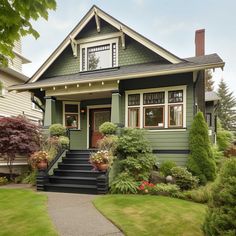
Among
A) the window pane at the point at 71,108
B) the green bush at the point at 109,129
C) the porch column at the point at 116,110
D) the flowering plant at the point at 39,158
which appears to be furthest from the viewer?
the window pane at the point at 71,108

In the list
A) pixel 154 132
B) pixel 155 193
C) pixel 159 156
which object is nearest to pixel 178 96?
pixel 154 132

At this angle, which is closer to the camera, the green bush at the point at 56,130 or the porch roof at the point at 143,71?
the porch roof at the point at 143,71

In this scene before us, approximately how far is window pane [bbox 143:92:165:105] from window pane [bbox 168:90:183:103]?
291 mm

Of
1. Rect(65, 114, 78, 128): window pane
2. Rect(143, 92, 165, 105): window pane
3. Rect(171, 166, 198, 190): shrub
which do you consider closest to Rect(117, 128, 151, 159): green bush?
Rect(143, 92, 165, 105): window pane

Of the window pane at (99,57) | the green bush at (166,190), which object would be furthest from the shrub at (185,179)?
the window pane at (99,57)

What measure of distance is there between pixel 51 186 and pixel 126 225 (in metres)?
4.69

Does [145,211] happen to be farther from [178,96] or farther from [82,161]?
[178,96]

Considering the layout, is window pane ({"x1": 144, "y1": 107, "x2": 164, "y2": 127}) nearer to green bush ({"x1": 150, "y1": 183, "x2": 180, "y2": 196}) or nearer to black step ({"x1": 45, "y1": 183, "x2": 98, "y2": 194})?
green bush ({"x1": 150, "y1": 183, "x2": 180, "y2": 196})

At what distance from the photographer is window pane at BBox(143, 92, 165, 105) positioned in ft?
35.6

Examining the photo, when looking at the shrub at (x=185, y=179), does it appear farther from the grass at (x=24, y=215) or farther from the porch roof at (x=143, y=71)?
the grass at (x=24, y=215)

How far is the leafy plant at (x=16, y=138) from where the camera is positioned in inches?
434

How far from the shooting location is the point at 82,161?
10539 mm

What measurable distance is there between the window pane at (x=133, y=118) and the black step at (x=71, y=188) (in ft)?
11.6

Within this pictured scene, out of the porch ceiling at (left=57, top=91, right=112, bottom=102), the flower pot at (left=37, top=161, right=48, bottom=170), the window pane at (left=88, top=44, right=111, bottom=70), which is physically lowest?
the flower pot at (left=37, top=161, right=48, bottom=170)
